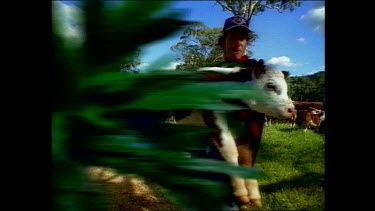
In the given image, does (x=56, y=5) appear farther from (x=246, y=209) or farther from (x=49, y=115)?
(x=246, y=209)

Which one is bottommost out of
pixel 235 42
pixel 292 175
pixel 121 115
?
pixel 292 175

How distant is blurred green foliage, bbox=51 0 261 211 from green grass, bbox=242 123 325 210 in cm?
90

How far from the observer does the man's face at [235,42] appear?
763 millimetres

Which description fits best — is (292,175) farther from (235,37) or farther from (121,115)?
(121,115)

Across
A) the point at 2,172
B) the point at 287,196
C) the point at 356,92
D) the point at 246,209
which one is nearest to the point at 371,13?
the point at 356,92

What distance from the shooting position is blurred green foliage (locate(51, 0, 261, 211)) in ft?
0.42

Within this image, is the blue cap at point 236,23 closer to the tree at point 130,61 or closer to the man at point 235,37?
the man at point 235,37

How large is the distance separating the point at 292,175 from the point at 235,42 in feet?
2.97

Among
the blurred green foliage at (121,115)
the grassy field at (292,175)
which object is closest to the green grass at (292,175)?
the grassy field at (292,175)

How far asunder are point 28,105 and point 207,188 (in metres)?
0.07

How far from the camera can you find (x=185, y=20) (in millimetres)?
147

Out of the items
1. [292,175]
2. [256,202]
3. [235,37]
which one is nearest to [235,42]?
[235,37]

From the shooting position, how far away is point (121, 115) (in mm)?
140

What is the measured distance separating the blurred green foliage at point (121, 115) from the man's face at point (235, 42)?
0.59 meters
